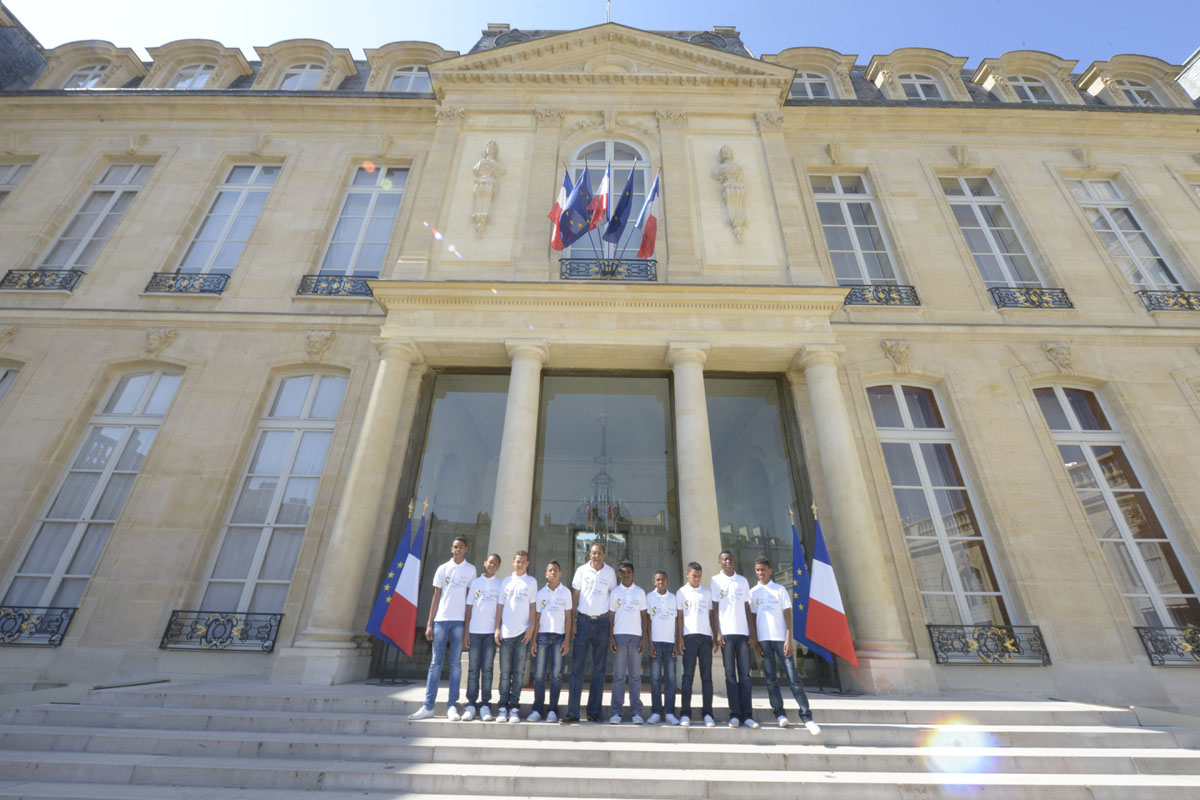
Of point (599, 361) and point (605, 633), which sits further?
point (599, 361)

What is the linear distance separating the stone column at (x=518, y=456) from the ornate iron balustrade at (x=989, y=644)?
4.66 meters

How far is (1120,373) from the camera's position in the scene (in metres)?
7.53


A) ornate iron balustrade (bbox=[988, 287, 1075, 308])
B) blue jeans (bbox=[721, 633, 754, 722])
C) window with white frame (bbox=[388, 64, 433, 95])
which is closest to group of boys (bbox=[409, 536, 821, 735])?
blue jeans (bbox=[721, 633, 754, 722])

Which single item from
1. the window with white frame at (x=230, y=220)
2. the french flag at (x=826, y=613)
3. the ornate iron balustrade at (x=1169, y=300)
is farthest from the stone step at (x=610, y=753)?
the ornate iron balustrade at (x=1169, y=300)

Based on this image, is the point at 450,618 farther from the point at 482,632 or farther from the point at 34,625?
the point at 34,625

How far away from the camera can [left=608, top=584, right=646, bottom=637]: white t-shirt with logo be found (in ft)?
13.5

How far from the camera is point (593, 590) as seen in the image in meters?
4.16

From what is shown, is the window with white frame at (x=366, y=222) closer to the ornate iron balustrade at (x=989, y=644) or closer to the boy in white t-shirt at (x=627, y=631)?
the boy in white t-shirt at (x=627, y=631)

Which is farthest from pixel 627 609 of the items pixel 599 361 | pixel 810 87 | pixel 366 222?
pixel 810 87

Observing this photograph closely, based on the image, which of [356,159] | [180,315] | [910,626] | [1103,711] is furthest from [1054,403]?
[180,315]

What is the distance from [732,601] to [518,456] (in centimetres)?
289

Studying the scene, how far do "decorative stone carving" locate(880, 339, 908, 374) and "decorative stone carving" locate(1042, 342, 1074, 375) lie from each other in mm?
1991

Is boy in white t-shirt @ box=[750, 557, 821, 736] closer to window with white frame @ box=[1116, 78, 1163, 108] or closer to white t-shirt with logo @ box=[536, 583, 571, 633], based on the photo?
white t-shirt with logo @ box=[536, 583, 571, 633]

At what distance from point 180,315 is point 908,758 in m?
9.82
